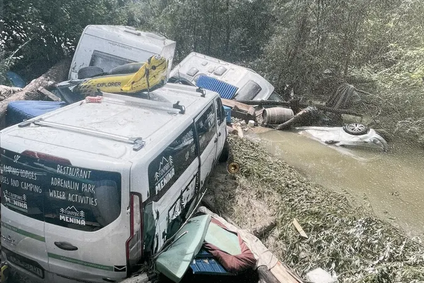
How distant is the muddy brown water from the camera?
657cm

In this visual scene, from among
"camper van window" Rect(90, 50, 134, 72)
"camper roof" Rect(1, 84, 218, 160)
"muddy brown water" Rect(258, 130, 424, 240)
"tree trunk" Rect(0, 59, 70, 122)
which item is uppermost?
"camper roof" Rect(1, 84, 218, 160)

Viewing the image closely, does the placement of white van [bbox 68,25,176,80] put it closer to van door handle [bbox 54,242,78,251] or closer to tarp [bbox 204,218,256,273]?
tarp [bbox 204,218,256,273]

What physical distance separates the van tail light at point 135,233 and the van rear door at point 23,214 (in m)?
0.82

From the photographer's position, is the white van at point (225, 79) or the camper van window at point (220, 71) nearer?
the white van at point (225, 79)

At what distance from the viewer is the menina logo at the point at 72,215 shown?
3102 millimetres

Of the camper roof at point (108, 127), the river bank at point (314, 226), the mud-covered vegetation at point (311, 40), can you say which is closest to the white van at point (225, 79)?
the mud-covered vegetation at point (311, 40)

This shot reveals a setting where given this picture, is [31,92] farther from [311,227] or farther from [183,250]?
[311,227]

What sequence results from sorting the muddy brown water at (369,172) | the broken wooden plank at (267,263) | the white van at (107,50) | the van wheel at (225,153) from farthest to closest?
the white van at (107,50) → the van wheel at (225,153) → the muddy brown water at (369,172) → the broken wooden plank at (267,263)

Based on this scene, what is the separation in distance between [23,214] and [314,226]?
13.2 ft

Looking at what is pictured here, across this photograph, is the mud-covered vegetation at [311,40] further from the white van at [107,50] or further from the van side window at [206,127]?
the van side window at [206,127]

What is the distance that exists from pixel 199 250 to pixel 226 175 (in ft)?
8.81

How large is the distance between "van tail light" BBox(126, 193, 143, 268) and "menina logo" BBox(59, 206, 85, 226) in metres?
0.44

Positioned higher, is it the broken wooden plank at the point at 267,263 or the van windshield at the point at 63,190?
the van windshield at the point at 63,190

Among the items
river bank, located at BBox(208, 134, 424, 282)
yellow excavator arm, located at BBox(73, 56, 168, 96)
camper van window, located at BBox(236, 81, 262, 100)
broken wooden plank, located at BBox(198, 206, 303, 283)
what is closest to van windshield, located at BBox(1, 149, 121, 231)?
broken wooden plank, located at BBox(198, 206, 303, 283)
